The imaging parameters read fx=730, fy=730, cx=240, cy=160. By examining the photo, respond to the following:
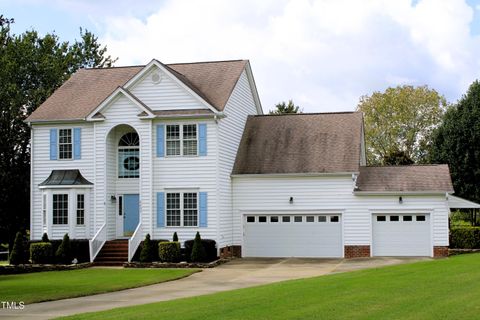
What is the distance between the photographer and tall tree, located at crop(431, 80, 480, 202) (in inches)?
1826

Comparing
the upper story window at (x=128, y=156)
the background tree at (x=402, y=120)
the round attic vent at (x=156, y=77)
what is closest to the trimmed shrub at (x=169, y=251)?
the upper story window at (x=128, y=156)

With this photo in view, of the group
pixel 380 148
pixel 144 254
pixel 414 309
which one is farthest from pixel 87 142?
pixel 380 148

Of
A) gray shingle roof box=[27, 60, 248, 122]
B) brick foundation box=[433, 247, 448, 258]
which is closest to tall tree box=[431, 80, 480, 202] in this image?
brick foundation box=[433, 247, 448, 258]

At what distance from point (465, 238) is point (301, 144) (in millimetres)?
8816

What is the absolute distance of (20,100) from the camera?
4484cm

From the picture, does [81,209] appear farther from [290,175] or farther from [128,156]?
[290,175]

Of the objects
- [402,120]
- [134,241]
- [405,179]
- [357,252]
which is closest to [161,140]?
[134,241]

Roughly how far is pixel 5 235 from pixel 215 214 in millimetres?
21362

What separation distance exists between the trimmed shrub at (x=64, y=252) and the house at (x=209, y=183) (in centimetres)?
95

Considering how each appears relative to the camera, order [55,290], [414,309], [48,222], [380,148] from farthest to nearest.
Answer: [380,148], [48,222], [55,290], [414,309]

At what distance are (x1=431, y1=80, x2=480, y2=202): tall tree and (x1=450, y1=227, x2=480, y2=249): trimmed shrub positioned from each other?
12.5 m

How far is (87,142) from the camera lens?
3350 centimetres

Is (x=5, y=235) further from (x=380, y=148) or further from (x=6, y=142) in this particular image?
(x=380, y=148)

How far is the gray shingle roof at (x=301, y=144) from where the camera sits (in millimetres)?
33406
